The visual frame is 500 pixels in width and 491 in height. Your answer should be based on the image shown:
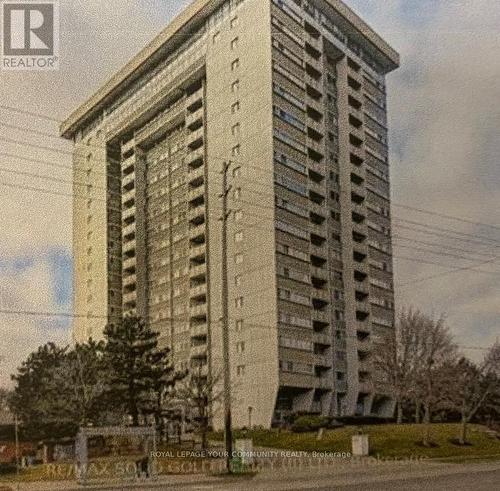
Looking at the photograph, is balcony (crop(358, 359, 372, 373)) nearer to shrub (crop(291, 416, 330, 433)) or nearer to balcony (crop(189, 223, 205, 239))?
balcony (crop(189, 223, 205, 239))

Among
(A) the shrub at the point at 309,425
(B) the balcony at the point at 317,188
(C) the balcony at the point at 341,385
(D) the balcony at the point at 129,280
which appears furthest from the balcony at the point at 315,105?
(A) the shrub at the point at 309,425

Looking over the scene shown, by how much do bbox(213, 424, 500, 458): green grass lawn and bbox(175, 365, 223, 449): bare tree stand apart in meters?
3.34

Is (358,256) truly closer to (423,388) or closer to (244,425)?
(244,425)

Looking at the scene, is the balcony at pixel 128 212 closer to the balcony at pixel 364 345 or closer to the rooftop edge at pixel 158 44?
the rooftop edge at pixel 158 44

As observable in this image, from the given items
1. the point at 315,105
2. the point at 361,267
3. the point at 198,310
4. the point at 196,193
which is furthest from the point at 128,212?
the point at 361,267

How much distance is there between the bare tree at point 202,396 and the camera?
54531 millimetres

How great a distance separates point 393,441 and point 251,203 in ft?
105

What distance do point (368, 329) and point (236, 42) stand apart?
110 feet

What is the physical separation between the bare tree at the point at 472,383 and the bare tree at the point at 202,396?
56.3 ft

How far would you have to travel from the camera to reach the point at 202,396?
5984 cm

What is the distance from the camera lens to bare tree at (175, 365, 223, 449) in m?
54.5

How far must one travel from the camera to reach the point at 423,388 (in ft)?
201

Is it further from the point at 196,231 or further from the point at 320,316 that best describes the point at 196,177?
the point at 320,316

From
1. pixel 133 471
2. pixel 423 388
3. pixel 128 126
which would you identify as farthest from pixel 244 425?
pixel 133 471
